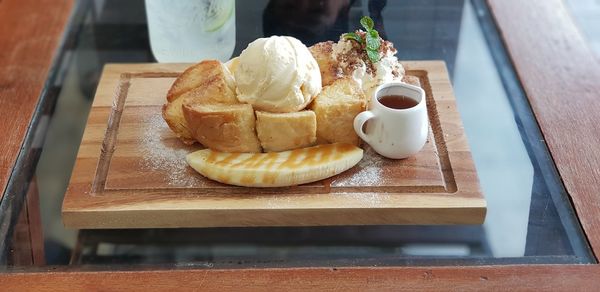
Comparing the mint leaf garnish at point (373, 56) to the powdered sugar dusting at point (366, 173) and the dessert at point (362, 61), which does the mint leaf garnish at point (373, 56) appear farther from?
the powdered sugar dusting at point (366, 173)

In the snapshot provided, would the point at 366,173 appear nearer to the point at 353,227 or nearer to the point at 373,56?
the point at 353,227

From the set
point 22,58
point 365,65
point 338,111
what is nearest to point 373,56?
point 365,65

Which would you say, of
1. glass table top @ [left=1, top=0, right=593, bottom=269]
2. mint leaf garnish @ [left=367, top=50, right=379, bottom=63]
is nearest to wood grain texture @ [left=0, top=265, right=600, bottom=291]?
glass table top @ [left=1, top=0, right=593, bottom=269]

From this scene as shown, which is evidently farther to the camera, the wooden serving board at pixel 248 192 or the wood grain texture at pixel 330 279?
the wooden serving board at pixel 248 192

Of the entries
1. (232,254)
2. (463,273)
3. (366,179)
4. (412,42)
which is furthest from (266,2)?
(463,273)

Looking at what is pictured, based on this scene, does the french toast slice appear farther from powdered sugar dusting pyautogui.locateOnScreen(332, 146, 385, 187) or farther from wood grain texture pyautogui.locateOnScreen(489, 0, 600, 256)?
wood grain texture pyautogui.locateOnScreen(489, 0, 600, 256)

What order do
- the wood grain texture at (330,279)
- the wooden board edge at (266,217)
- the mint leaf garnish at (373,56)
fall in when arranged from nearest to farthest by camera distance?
1. the wood grain texture at (330,279)
2. the wooden board edge at (266,217)
3. the mint leaf garnish at (373,56)

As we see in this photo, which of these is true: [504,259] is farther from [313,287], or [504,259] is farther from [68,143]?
[68,143]

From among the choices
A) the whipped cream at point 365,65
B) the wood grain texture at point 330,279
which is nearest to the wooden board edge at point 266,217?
the wood grain texture at point 330,279
